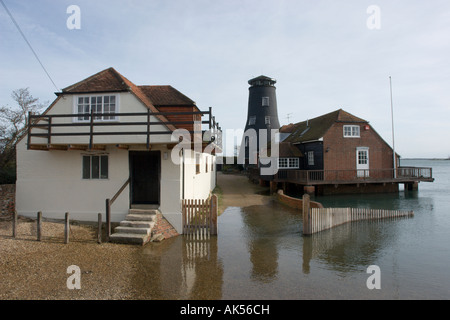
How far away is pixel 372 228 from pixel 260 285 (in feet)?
27.6

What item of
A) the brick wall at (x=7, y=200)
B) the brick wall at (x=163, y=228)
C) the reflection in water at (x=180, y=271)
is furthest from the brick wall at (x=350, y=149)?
the brick wall at (x=7, y=200)

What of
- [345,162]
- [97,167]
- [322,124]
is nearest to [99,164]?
[97,167]

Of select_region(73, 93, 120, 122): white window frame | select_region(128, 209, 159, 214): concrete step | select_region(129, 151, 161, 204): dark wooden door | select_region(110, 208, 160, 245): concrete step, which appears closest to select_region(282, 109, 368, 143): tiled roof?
select_region(129, 151, 161, 204): dark wooden door

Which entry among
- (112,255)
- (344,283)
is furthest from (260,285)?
(112,255)

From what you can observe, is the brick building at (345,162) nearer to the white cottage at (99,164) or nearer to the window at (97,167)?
the white cottage at (99,164)

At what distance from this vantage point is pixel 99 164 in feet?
37.7

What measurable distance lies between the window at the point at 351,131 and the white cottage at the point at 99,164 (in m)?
20.2

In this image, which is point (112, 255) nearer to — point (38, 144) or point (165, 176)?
point (165, 176)

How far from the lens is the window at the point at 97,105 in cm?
1145

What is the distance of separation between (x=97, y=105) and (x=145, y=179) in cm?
366

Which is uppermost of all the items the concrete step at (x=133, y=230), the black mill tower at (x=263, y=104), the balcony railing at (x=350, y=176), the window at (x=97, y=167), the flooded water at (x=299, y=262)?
the black mill tower at (x=263, y=104)

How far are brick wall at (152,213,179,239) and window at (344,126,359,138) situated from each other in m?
22.0
